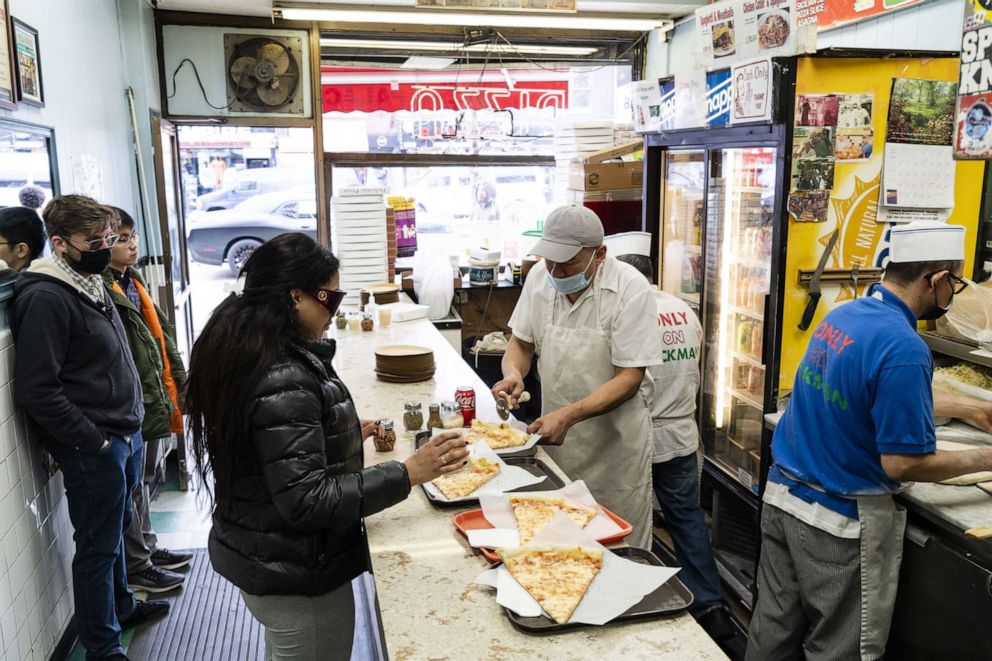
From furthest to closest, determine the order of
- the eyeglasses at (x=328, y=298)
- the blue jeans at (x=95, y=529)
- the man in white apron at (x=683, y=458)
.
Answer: the man in white apron at (x=683, y=458)
the blue jeans at (x=95, y=529)
the eyeglasses at (x=328, y=298)

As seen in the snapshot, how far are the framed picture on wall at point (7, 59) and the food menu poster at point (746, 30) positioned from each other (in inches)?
123

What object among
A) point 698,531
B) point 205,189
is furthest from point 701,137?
point 205,189

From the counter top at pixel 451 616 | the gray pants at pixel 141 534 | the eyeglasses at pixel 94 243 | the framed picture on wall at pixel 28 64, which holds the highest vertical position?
the framed picture on wall at pixel 28 64

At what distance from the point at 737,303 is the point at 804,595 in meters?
1.99

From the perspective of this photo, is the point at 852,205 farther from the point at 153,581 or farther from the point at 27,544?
the point at 153,581

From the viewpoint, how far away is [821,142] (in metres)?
3.36

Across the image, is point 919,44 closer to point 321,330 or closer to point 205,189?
point 321,330

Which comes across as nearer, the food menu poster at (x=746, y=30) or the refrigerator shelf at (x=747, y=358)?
the food menu poster at (x=746, y=30)

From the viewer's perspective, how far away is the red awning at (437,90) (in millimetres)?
6809

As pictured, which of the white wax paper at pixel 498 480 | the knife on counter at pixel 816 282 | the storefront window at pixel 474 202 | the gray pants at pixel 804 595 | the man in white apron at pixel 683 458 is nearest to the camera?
the white wax paper at pixel 498 480

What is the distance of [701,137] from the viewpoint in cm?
421

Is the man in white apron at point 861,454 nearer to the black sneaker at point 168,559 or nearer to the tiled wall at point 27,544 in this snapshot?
the tiled wall at point 27,544

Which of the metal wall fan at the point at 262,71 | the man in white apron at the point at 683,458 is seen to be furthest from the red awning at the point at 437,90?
the man in white apron at the point at 683,458

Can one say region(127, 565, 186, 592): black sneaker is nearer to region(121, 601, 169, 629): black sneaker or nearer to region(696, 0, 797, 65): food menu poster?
region(121, 601, 169, 629): black sneaker
